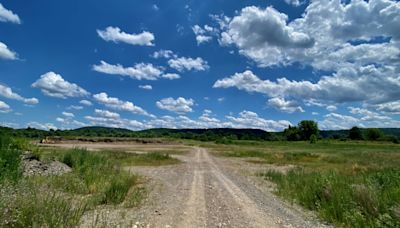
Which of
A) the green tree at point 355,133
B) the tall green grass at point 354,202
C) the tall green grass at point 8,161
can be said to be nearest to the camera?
the tall green grass at point 354,202

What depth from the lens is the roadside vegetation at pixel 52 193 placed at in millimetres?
6051

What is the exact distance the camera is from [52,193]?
9.58 metres

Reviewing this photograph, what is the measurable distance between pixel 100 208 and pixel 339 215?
7140 mm

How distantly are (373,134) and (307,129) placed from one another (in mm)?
33962

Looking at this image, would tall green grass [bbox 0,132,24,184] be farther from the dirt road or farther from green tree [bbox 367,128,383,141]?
green tree [bbox 367,128,383,141]

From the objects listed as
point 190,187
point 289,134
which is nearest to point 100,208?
point 190,187

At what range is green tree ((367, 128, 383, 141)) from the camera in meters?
157

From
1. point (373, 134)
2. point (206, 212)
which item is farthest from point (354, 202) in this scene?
point (373, 134)

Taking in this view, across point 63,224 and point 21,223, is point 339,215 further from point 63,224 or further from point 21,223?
point 21,223

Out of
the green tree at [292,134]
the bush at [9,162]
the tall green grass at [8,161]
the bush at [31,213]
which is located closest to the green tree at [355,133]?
the green tree at [292,134]

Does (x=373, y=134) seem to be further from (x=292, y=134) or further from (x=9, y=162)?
(x=9, y=162)

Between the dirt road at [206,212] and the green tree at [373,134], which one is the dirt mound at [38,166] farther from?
the green tree at [373,134]

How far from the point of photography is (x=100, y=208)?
9.12 meters

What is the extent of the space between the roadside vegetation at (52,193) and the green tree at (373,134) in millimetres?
167635
